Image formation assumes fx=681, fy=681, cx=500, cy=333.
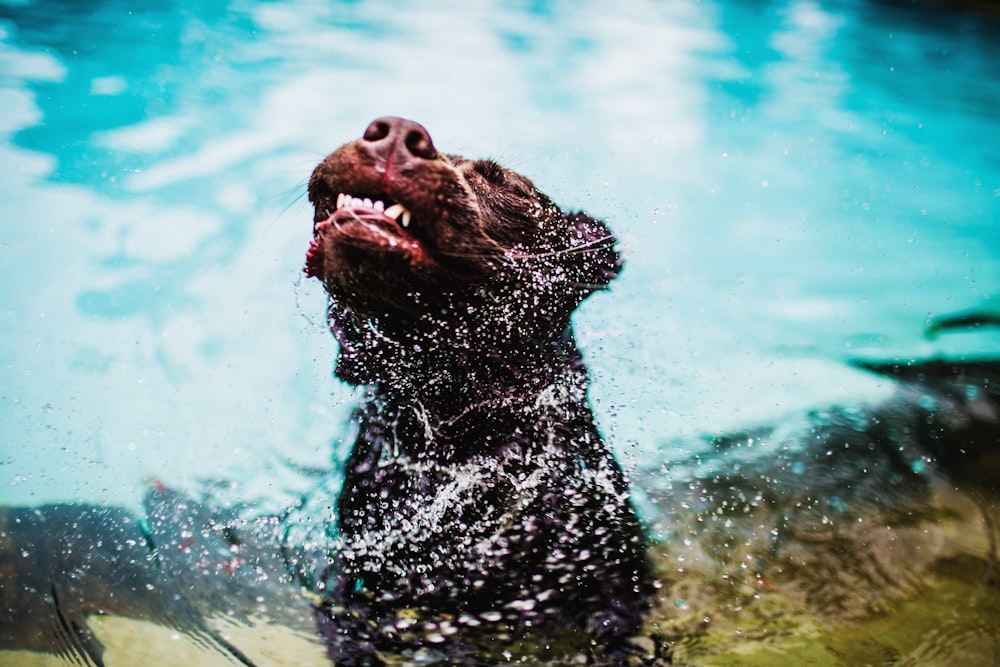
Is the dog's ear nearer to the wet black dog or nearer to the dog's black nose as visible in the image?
the wet black dog

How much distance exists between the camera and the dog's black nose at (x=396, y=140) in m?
2.29

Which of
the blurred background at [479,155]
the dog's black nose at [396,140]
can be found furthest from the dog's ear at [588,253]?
the dog's black nose at [396,140]

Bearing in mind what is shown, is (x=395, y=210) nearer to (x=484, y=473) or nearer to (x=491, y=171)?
(x=491, y=171)

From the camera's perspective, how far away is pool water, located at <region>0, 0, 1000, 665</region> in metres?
3.54

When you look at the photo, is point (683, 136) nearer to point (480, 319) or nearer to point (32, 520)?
point (480, 319)

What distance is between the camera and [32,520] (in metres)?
3.48

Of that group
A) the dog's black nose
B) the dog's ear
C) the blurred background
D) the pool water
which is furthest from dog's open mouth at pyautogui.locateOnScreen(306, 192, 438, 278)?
the blurred background

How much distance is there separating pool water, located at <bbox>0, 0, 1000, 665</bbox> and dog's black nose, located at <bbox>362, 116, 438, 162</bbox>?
38.3 inches

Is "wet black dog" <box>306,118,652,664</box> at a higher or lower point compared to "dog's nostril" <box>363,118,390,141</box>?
lower

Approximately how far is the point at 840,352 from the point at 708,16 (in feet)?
14.8

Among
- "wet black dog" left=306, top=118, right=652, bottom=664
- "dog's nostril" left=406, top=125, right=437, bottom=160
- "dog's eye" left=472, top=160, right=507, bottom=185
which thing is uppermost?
"dog's nostril" left=406, top=125, right=437, bottom=160

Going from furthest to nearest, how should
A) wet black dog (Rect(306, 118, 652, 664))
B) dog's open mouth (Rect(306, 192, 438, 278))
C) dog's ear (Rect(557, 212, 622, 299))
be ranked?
dog's ear (Rect(557, 212, 622, 299)) → wet black dog (Rect(306, 118, 652, 664)) → dog's open mouth (Rect(306, 192, 438, 278))

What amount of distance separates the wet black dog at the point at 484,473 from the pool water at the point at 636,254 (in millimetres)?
395

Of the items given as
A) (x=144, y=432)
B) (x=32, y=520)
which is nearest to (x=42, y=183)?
(x=144, y=432)
